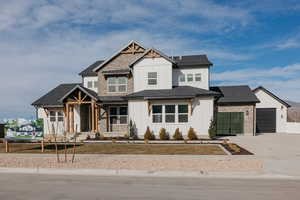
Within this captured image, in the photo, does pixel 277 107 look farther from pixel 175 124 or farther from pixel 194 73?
pixel 175 124

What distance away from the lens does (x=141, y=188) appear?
5562 millimetres

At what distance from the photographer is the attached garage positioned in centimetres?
2333

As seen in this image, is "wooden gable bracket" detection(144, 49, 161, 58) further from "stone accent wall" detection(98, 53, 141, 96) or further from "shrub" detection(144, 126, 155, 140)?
"shrub" detection(144, 126, 155, 140)

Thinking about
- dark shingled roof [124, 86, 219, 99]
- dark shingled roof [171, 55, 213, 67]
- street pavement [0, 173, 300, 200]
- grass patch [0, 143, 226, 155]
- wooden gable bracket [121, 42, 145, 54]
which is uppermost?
wooden gable bracket [121, 42, 145, 54]

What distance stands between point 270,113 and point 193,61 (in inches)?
469

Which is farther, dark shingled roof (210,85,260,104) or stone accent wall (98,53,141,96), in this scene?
dark shingled roof (210,85,260,104)

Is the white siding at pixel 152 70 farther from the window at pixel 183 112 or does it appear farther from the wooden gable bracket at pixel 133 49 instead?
the window at pixel 183 112

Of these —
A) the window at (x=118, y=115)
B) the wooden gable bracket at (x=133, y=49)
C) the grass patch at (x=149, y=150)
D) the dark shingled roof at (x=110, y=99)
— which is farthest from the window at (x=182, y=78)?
the grass patch at (x=149, y=150)

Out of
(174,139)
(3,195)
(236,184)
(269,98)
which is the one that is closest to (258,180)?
(236,184)

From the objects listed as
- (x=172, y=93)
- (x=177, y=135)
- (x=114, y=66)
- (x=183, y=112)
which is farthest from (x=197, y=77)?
(x=114, y=66)

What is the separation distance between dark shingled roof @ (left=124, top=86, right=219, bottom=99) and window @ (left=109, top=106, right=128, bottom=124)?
285 cm

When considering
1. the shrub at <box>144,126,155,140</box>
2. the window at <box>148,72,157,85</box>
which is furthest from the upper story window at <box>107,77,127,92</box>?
the shrub at <box>144,126,155,140</box>

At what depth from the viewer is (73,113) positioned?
2039 cm

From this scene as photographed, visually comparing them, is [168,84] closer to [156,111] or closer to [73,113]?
[156,111]
